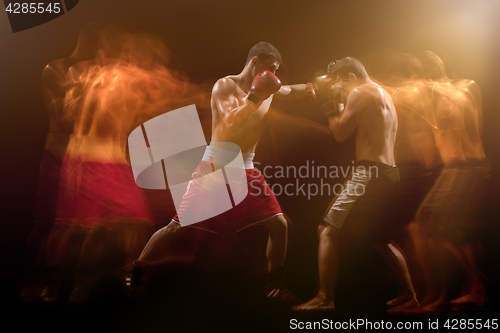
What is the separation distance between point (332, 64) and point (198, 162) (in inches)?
48.4

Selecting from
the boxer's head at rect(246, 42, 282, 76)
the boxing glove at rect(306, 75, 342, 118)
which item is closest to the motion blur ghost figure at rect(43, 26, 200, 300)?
the boxer's head at rect(246, 42, 282, 76)

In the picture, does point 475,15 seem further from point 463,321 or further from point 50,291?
point 50,291

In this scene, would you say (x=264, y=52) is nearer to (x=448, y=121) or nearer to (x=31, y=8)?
(x=448, y=121)

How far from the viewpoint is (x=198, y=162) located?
222cm

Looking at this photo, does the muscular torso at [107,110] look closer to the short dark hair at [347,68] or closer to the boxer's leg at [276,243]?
the boxer's leg at [276,243]

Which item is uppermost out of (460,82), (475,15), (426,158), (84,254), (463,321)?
(475,15)

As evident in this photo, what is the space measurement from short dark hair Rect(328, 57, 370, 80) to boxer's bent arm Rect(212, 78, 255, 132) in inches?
29.3

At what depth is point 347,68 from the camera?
2303mm

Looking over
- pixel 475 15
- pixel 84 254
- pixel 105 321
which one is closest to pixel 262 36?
pixel 475 15

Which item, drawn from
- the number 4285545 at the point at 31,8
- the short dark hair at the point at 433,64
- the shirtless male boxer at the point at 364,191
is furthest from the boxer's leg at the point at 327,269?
the number 4285545 at the point at 31,8

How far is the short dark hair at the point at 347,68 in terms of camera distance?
7.52ft

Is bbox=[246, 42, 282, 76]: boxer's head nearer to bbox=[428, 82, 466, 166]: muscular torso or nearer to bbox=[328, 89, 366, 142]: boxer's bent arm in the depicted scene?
bbox=[328, 89, 366, 142]: boxer's bent arm

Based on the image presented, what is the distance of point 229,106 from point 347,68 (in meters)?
0.93

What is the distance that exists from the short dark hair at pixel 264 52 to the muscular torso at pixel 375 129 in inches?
25.6
